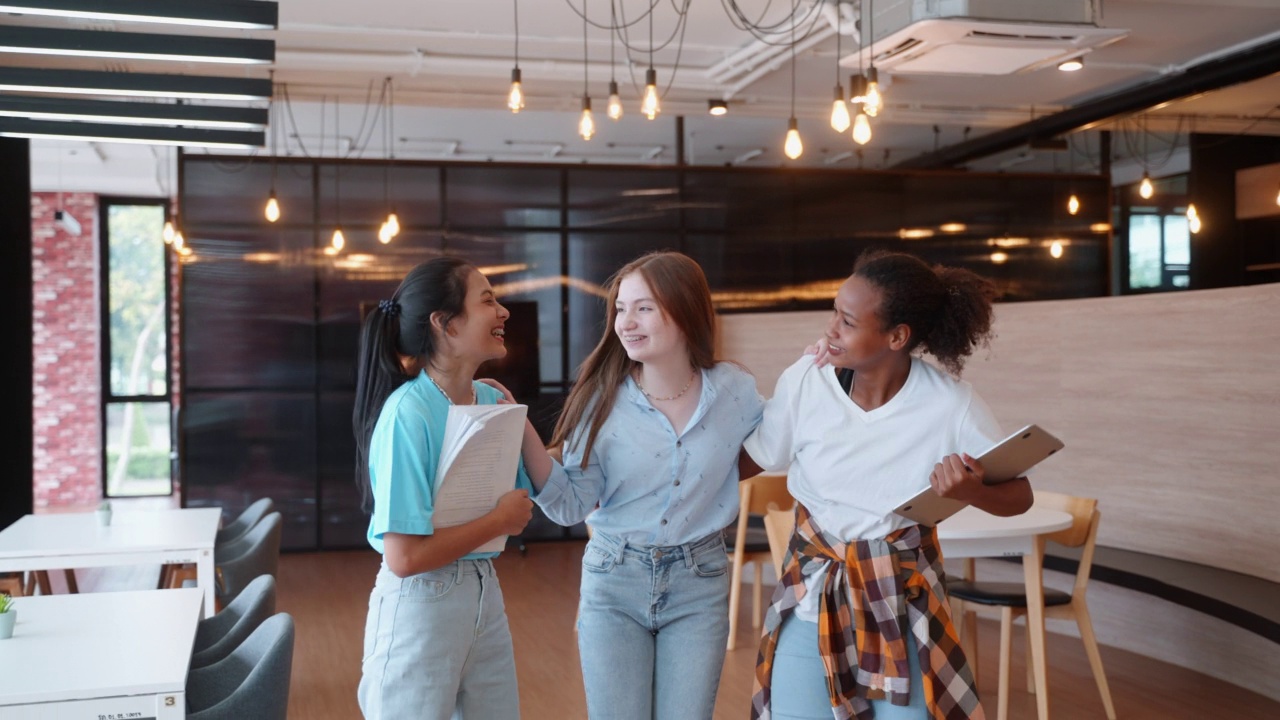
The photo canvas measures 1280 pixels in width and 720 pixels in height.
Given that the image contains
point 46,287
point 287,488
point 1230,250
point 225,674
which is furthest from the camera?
point 46,287

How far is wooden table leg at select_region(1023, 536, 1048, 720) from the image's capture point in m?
→ 4.59

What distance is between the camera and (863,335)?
235cm

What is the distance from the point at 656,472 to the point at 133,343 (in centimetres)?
1315

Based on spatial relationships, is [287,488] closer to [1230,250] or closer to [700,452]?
[700,452]

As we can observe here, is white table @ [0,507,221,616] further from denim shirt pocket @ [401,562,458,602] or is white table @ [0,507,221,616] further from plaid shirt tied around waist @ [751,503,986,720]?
plaid shirt tied around waist @ [751,503,986,720]

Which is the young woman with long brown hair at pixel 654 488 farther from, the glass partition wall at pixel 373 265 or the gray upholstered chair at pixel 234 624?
the glass partition wall at pixel 373 265

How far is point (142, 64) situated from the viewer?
8.68 meters

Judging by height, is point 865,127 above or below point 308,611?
above

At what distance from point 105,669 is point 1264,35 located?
852cm

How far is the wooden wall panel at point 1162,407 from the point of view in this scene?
5578 mm

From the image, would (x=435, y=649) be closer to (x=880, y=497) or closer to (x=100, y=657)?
(x=880, y=497)

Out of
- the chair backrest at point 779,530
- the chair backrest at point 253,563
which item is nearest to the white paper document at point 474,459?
the chair backrest at point 779,530

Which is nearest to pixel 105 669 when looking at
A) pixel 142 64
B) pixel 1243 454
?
pixel 1243 454

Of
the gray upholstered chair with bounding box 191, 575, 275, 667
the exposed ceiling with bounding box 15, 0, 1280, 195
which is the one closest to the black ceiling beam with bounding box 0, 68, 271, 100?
the exposed ceiling with bounding box 15, 0, 1280, 195
